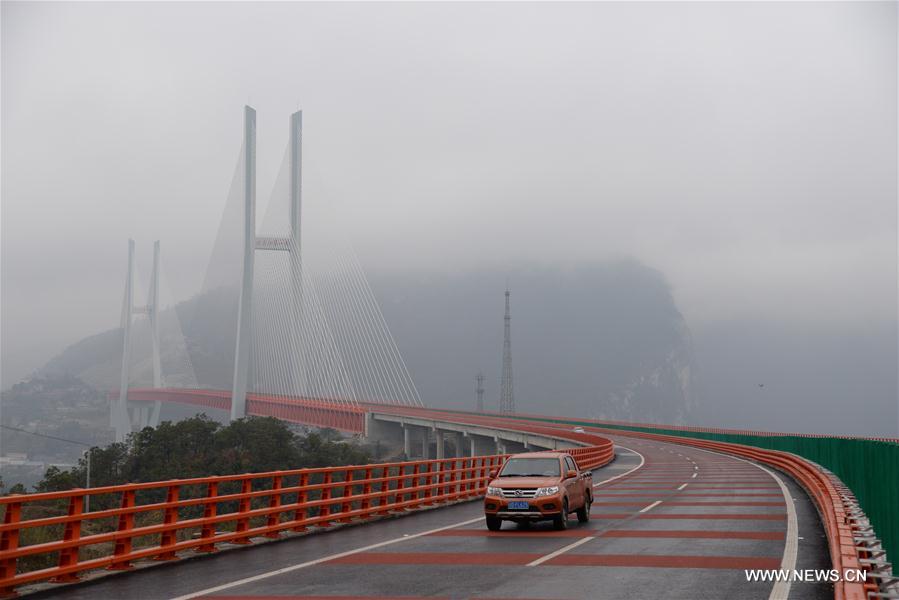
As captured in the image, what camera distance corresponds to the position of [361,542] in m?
15.9

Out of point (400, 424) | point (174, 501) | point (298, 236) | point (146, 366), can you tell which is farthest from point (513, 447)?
point (146, 366)

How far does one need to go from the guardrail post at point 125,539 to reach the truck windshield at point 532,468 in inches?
296

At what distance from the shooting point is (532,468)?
18250 millimetres

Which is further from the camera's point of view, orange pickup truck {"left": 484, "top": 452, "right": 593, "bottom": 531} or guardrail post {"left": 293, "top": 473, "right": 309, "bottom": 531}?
guardrail post {"left": 293, "top": 473, "right": 309, "bottom": 531}

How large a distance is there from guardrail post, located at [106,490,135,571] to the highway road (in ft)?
0.95

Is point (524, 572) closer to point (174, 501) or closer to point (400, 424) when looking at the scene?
point (174, 501)

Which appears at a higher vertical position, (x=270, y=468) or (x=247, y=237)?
(x=247, y=237)

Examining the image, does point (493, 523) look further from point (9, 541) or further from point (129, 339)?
point (129, 339)

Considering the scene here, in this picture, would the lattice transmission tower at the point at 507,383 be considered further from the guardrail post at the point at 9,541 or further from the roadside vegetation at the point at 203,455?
the guardrail post at the point at 9,541

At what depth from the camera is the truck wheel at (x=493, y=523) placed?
1745 cm

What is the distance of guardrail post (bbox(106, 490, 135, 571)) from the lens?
1262 centimetres

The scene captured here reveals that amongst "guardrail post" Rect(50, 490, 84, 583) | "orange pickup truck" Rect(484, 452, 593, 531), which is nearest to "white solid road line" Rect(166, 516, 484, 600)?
"orange pickup truck" Rect(484, 452, 593, 531)

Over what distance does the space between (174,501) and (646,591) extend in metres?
6.70

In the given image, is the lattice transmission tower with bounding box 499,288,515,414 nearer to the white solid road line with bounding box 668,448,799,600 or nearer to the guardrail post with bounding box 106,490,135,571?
the white solid road line with bounding box 668,448,799,600
